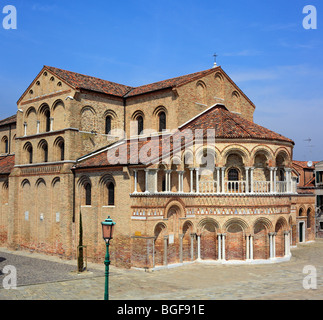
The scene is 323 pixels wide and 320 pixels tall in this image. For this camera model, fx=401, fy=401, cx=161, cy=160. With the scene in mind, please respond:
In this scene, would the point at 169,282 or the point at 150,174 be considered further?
the point at 150,174

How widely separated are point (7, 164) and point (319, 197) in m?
30.7

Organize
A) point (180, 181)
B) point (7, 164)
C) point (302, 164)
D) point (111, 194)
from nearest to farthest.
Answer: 1. point (180, 181)
2. point (111, 194)
3. point (7, 164)
4. point (302, 164)

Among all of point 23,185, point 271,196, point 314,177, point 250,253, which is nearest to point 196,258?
point 250,253

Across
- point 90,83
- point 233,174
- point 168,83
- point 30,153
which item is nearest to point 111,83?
point 90,83

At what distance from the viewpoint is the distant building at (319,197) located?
41.1m

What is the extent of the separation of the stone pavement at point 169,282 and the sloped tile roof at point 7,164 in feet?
32.2

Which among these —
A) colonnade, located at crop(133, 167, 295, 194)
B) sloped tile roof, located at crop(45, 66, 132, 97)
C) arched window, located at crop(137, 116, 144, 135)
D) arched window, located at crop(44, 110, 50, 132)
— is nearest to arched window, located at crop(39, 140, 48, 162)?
arched window, located at crop(44, 110, 50, 132)

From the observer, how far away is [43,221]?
96.2 ft

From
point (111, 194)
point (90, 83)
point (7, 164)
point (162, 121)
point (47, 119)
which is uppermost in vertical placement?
point (90, 83)

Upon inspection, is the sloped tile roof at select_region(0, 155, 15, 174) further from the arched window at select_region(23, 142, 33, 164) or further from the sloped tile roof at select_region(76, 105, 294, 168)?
the sloped tile roof at select_region(76, 105, 294, 168)

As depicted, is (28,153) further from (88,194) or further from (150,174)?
(150,174)

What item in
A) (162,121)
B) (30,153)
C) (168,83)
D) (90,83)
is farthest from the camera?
(30,153)

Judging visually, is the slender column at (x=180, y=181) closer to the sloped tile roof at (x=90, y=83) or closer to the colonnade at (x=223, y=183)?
the colonnade at (x=223, y=183)

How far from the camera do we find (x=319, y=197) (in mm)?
41344
